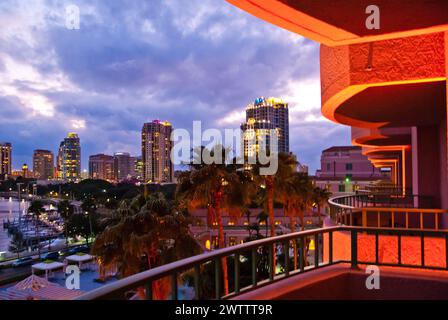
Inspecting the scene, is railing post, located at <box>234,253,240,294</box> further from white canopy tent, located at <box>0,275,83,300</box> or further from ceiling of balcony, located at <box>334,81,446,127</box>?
white canopy tent, located at <box>0,275,83,300</box>

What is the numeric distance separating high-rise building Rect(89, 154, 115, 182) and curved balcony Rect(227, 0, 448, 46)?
200 metres

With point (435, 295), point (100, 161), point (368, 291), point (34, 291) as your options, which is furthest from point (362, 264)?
point (100, 161)

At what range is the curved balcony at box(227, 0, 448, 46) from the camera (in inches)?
147

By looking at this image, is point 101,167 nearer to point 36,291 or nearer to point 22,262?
point 22,262

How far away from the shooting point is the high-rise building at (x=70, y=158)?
190875mm

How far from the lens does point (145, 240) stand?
934 cm

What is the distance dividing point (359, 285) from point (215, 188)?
9.27 meters

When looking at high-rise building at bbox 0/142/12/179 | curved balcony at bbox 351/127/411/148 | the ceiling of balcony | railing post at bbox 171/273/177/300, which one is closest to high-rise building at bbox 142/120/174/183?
high-rise building at bbox 0/142/12/179

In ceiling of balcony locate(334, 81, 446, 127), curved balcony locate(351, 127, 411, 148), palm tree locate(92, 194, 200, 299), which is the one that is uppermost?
ceiling of balcony locate(334, 81, 446, 127)

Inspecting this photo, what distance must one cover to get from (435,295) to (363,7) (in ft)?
12.0

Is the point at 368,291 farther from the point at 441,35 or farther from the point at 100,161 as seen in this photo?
the point at 100,161

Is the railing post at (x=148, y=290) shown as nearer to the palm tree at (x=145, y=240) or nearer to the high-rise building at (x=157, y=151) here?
the palm tree at (x=145, y=240)
